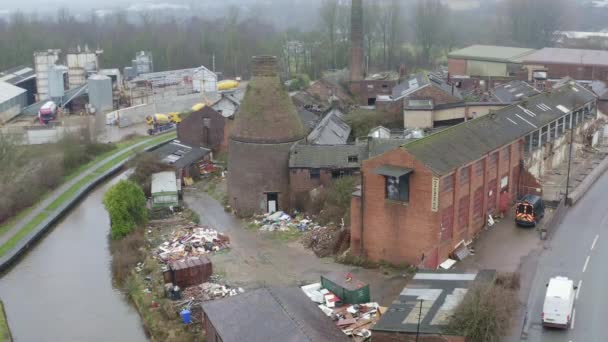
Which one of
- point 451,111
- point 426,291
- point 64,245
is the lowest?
point 64,245

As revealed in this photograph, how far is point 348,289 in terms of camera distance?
20016mm

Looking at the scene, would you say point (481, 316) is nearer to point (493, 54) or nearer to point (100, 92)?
point (493, 54)

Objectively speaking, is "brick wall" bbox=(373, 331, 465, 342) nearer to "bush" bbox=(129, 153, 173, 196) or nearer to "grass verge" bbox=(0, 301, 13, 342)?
"grass verge" bbox=(0, 301, 13, 342)

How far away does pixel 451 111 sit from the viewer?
37250mm

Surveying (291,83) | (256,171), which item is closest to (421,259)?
(256,171)

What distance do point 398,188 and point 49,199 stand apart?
68.7 feet

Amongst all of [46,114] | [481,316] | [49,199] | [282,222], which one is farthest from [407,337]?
[46,114]

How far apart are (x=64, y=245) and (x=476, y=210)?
58.0 feet

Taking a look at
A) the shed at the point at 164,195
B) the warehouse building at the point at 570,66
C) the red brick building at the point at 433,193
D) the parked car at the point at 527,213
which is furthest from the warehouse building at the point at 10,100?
the parked car at the point at 527,213

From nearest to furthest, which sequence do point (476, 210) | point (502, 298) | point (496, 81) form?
point (502, 298) → point (476, 210) → point (496, 81)

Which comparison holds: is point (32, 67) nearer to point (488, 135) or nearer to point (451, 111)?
point (451, 111)

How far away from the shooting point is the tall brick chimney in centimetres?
5916

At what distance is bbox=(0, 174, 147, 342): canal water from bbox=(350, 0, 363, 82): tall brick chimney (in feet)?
108

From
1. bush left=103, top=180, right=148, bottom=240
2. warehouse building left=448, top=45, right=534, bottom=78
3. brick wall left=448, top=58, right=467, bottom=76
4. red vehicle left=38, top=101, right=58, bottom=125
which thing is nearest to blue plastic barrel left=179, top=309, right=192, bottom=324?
bush left=103, top=180, right=148, bottom=240
